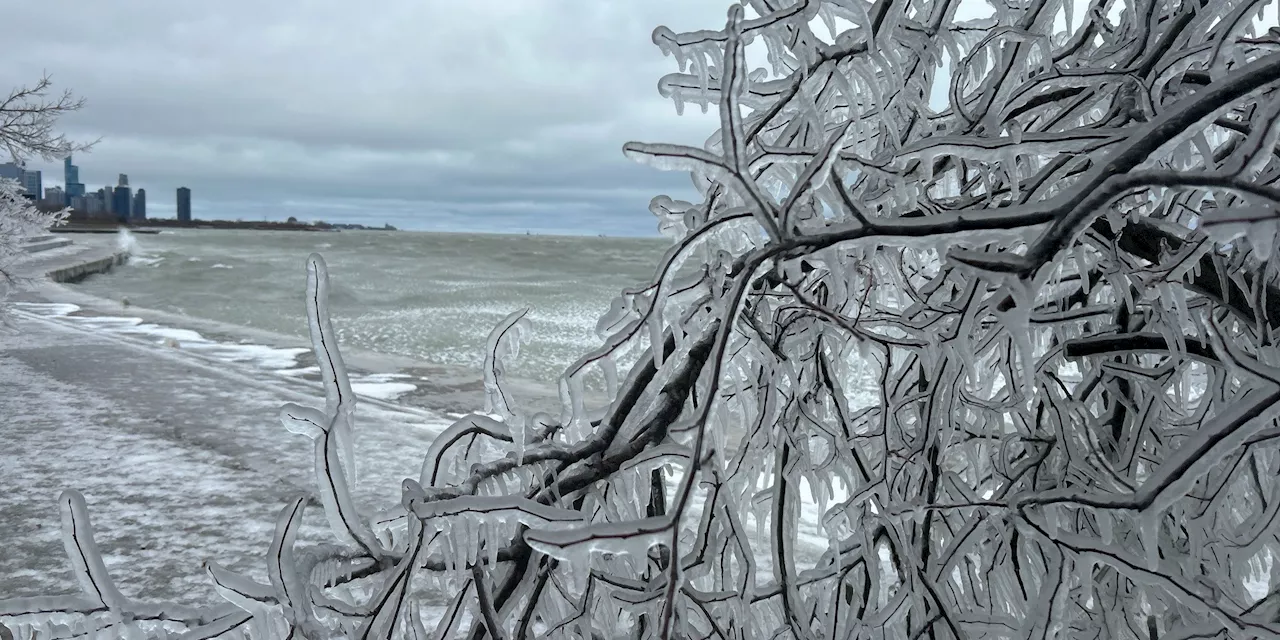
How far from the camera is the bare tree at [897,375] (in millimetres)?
848

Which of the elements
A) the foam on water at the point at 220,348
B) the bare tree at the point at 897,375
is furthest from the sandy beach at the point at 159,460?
the bare tree at the point at 897,375

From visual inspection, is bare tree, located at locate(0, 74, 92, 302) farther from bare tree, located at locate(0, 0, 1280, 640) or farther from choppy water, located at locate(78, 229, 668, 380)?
bare tree, located at locate(0, 0, 1280, 640)

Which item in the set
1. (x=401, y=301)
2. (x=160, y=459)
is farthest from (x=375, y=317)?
(x=160, y=459)

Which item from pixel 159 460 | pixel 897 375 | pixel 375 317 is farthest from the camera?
pixel 375 317

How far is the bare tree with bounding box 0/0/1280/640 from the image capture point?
85 centimetres

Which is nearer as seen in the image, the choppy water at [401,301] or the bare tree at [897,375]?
the bare tree at [897,375]

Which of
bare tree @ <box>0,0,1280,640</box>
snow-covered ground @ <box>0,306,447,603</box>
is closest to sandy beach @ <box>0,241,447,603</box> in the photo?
snow-covered ground @ <box>0,306,447,603</box>

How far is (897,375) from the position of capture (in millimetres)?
1882

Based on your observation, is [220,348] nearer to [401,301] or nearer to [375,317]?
[375,317]

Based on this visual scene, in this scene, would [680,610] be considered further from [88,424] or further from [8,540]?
[88,424]

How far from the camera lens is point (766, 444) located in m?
1.74

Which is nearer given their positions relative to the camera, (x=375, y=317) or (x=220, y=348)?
(x=220, y=348)

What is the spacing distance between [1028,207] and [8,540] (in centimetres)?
618

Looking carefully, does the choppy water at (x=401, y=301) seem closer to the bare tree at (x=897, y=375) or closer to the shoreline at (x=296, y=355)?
the shoreline at (x=296, y=355)
